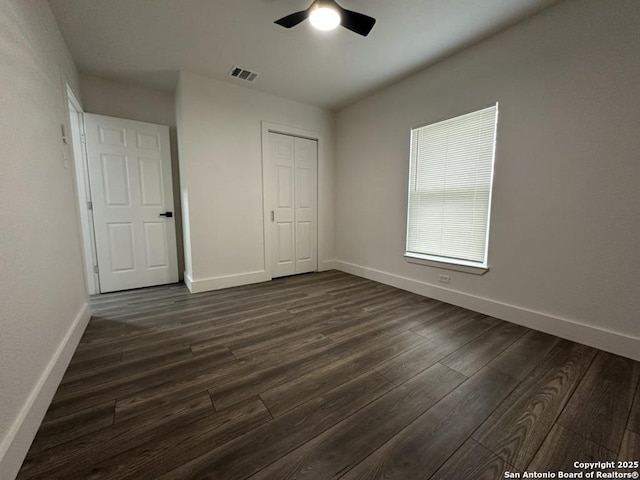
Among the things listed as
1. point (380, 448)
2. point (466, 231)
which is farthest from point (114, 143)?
point (466, 231)

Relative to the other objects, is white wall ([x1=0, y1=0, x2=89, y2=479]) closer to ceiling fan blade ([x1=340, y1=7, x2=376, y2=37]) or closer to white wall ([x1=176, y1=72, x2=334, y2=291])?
white wall ([x1=176, y1=72, x2=334, y2=291])

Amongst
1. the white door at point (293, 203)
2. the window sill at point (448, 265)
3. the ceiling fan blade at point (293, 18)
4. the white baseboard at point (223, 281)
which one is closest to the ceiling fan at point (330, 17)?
the ceiling fan blade at point (293, 18)

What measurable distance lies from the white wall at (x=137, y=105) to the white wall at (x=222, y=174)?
1.31 feet

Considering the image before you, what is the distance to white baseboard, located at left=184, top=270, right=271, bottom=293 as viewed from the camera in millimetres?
3203

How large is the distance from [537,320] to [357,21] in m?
2.88

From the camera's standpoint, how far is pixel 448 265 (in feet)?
9.23

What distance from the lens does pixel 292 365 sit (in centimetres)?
171

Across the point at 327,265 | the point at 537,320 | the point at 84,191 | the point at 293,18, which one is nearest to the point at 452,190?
the point at 537,320

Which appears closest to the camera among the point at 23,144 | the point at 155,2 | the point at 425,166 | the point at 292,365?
the point at 23,144

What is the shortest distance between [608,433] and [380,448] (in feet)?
3.61

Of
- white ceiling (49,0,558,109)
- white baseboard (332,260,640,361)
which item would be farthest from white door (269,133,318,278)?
white baseboard (332,260,640,361)

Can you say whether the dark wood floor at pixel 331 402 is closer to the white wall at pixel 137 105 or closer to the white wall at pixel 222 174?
the white wall at pixel 222 174

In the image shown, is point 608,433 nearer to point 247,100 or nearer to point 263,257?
point 263,257

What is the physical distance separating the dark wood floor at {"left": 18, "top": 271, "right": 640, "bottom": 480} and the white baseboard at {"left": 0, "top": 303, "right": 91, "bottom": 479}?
0.15 feet
